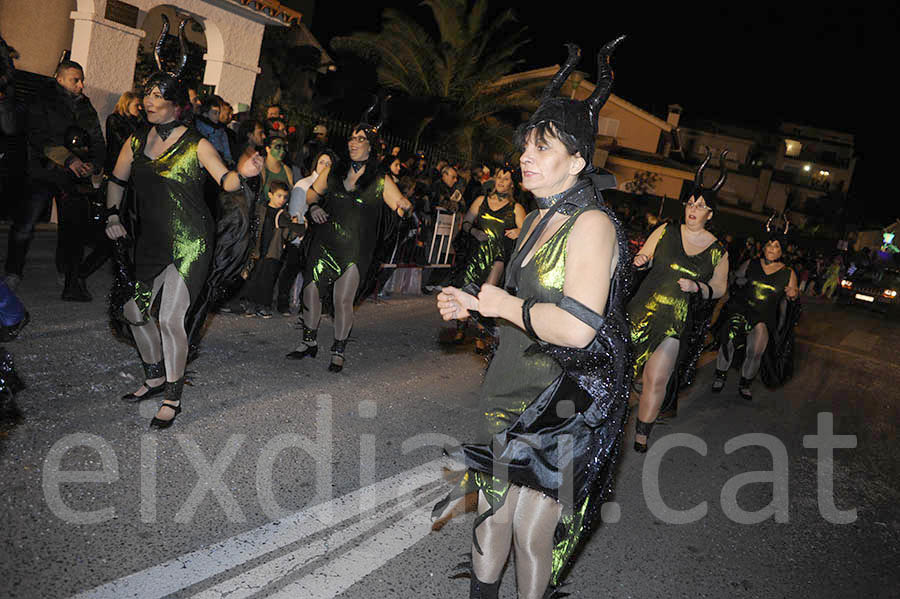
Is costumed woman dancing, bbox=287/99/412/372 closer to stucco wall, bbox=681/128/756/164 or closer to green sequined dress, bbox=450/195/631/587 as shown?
green sequined dress, bbox=450/195/631/587

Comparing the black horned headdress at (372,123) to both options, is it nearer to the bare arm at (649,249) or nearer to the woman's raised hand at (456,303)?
the bare arm at (649,249)

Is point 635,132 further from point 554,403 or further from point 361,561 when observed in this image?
point 554,403

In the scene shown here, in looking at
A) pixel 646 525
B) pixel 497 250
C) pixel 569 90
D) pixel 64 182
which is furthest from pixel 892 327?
pixel 64 182

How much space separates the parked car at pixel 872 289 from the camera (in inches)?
1022

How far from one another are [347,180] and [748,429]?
4.74m

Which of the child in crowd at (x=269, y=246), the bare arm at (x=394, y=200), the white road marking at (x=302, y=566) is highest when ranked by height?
the bare arm at (x=394, y=200)

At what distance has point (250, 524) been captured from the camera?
11.1 feet

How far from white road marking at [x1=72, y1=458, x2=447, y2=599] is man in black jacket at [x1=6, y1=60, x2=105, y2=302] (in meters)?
4.01

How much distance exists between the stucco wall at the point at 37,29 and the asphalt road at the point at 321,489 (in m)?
6.50

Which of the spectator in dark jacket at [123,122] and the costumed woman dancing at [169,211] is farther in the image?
the spectator in dark jacket at [123,122]

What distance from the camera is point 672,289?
17.3 feet

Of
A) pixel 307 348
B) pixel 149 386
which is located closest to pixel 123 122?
pixel 307 348

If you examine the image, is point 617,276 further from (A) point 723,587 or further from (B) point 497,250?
(B) point 497,250

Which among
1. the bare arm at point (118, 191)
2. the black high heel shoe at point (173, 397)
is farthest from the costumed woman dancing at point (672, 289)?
the bare arm at point (118, 191)
